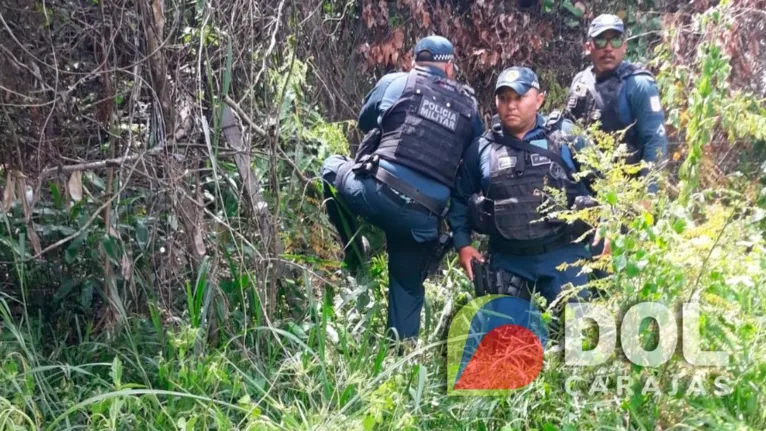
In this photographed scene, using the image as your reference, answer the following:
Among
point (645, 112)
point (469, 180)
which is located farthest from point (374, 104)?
point (645, 112)

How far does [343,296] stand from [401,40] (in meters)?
2.32

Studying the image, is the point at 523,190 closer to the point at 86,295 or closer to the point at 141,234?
the point at 141,234

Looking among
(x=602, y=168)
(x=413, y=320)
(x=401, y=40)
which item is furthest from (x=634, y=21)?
(x=602, y=168)

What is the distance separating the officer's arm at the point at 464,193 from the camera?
12.2 ft

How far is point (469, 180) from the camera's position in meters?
3.75

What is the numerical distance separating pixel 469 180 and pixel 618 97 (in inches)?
34.6

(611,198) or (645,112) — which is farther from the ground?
(645,112)

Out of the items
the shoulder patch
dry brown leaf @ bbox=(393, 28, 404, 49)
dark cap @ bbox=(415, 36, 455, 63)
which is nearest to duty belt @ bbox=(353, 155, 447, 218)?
dark cap @ bbox=(415, 36, 455, 63)

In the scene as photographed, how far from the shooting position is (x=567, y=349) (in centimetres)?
281

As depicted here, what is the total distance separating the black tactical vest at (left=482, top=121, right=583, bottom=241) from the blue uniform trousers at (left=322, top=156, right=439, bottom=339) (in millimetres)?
396

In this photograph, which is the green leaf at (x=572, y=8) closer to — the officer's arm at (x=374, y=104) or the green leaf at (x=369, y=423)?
the officer's arm at (x=374, y=104)

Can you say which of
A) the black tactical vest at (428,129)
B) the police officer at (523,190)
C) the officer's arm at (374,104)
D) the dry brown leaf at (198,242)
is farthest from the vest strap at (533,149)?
the dry brown leaf at (198,242)

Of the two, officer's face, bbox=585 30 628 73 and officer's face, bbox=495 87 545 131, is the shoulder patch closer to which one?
officer's face, bbox=585 30 628 73

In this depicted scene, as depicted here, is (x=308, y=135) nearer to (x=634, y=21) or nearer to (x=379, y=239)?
(x=379, y=239)
